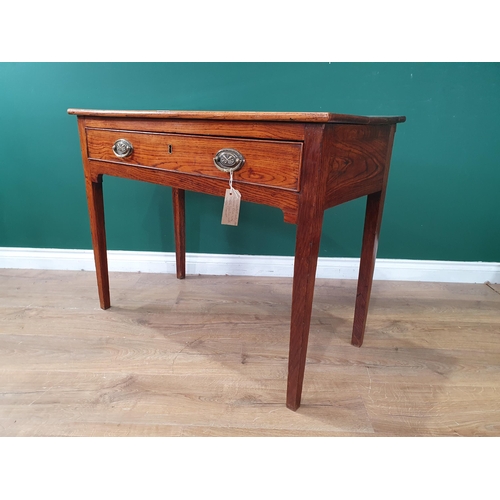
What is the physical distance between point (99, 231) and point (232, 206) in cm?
72

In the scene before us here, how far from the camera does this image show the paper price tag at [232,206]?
0.91 metres

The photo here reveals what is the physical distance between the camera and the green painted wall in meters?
1.56

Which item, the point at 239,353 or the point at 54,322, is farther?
the point at 54,322

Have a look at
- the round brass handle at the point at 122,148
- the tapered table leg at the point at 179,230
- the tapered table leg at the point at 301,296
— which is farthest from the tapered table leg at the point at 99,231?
the tapered table leg at the point at 301,296

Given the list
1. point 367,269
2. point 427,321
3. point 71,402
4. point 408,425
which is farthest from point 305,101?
point 71,402

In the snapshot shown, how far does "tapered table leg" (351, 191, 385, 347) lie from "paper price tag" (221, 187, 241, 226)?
1.47 ft

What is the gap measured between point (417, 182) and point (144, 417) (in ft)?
4.90

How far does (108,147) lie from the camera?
121 centimetres

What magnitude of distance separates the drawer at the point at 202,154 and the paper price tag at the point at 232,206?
0.04 m

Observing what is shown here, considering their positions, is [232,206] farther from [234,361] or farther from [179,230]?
[179,230]

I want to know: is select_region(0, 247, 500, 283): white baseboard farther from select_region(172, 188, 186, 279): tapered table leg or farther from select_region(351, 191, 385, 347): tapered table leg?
select_region(351, 191, 385, 347): tapered table leg

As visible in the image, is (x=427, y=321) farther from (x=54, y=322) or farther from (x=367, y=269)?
(x=54, y=322)

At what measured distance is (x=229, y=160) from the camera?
2.96ft

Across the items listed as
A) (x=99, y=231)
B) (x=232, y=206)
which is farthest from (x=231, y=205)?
(x=99, y=231)
